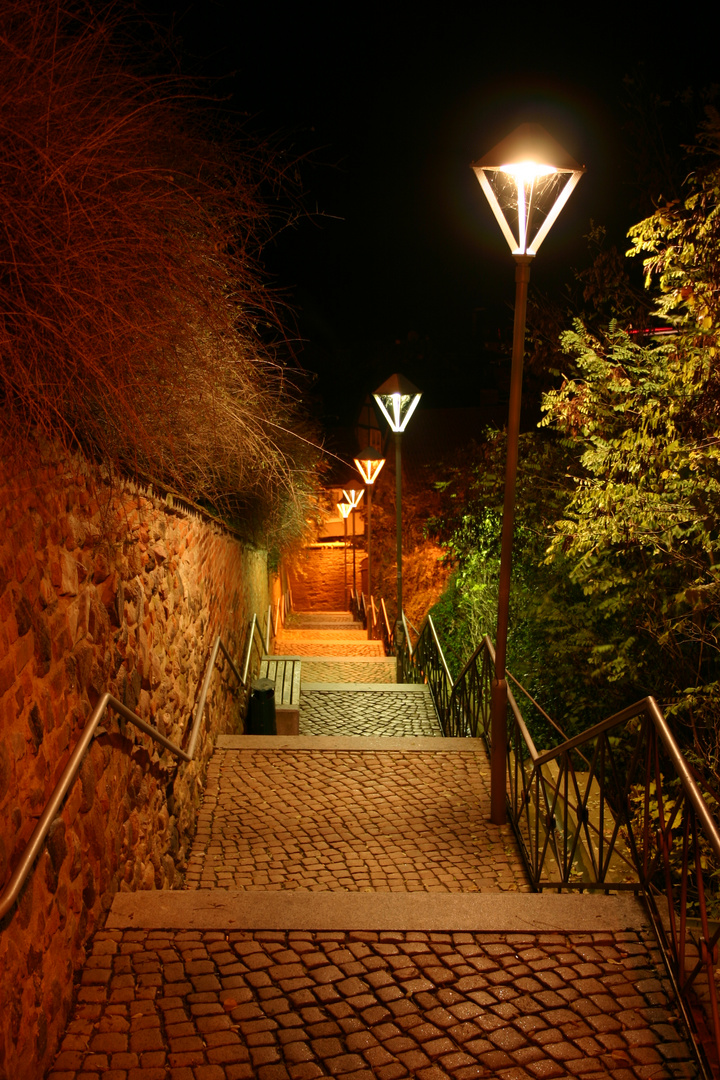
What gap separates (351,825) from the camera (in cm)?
445

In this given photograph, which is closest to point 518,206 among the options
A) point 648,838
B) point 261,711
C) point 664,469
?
point 664,469

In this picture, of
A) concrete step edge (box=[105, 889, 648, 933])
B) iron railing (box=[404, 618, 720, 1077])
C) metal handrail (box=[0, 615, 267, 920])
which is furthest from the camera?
concrete step edge (box=[105, 889, 648, 933])

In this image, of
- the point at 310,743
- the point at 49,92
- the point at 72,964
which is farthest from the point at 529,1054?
the point at 310,743

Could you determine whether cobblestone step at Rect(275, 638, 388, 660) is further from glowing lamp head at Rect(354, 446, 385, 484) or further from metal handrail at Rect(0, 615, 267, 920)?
metal handrail at Rect(0, 615, 267, 920)

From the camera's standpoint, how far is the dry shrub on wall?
2.18 m

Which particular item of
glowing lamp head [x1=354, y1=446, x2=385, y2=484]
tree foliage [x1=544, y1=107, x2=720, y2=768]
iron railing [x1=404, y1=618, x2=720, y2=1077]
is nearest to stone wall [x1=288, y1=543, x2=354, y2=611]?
glowing lamp head [x1=354, y1=446, x2=385, y2=484]

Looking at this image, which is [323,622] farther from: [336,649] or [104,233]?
[104,233]

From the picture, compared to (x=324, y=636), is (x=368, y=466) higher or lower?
higher

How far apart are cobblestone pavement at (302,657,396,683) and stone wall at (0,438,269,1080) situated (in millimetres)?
5753

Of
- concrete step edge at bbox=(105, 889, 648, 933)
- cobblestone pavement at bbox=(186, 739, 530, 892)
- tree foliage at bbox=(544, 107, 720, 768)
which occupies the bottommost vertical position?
cobblestone pavement at bbox=(186, 739, 530, 892)

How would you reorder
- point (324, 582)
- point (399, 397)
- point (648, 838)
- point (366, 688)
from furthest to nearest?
point (324, 582) → point (399, 397) → point (366, 688) → point (648, 838)

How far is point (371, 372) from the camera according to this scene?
30.0 meters

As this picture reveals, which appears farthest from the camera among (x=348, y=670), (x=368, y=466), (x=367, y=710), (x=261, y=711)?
(x=368, y=466)

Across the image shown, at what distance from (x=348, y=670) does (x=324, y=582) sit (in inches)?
657
